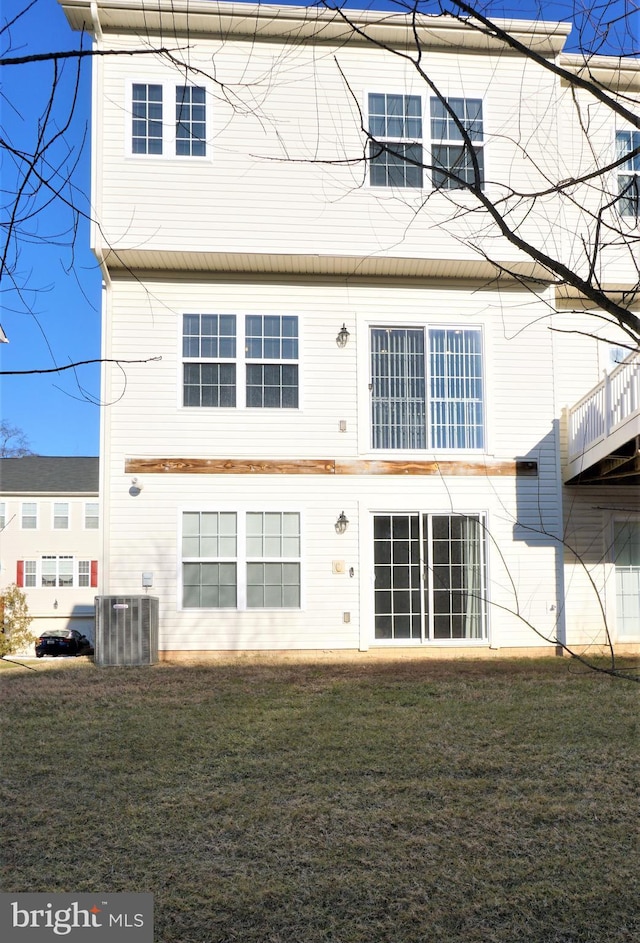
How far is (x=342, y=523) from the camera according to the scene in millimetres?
12117

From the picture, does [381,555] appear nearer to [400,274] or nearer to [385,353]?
[385,353]

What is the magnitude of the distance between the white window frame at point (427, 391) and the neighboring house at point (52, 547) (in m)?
30.6

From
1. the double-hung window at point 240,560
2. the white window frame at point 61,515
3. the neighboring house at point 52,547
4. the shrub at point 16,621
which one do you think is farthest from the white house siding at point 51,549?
the double-hung window at point 240,560

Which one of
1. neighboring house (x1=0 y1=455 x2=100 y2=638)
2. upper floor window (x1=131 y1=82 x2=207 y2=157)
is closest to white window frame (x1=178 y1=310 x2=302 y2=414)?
upper floor window (x1=131 y1=82 x2=207 y2=157)

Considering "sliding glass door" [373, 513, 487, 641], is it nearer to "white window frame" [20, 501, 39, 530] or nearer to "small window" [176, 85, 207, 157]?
"small window" [176, 85, 207, 157]

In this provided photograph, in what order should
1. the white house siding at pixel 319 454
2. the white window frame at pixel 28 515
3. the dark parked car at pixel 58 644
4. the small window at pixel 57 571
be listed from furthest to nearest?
the white window frame at pixel 28 515
the small window at pixel 57 571
the dark parked car at pixel 58 644
the white house siding at pixel 319 454

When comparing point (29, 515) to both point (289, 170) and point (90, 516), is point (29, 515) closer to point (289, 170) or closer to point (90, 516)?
point (90, 516)

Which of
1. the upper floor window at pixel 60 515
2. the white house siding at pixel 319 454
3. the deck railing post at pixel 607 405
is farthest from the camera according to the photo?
the upper floor window at pixel 60 515

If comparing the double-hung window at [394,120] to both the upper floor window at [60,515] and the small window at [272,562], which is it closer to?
the small window at [272,562]

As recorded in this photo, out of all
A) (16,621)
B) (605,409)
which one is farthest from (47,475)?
(605,409)

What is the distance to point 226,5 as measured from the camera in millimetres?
11094

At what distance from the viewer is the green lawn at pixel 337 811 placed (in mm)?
3992

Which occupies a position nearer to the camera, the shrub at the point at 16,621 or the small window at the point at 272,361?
the small window at the point at 272,361

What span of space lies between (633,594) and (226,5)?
10.2 m
